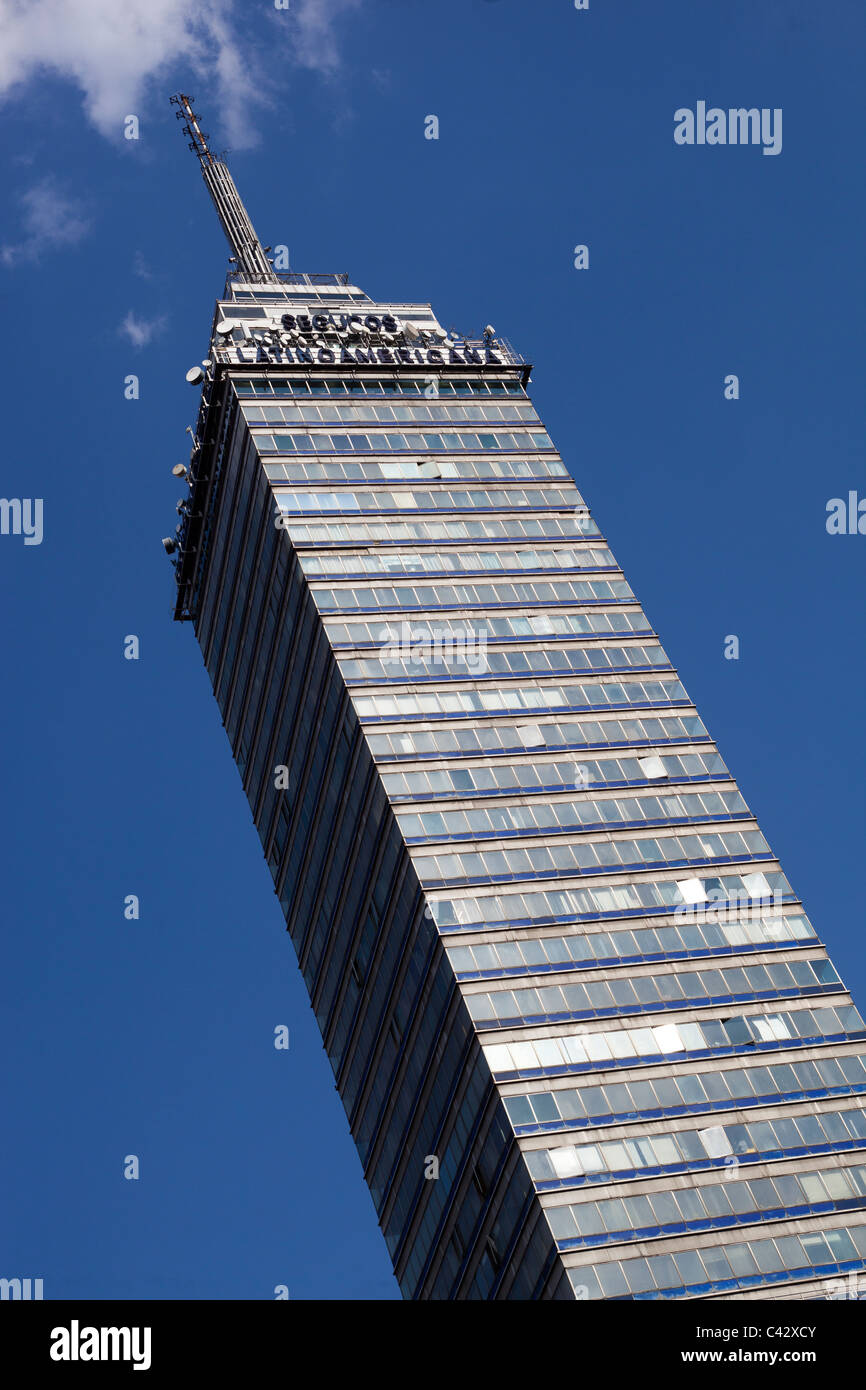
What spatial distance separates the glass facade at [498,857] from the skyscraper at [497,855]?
0.20 m

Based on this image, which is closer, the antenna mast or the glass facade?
the glass facade

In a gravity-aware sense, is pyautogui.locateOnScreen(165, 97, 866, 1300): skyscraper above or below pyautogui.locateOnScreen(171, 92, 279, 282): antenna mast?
below

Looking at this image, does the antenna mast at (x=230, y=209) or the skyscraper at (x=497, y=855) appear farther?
the antenna mast at (x=230, y=209)

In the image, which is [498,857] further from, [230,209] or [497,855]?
[230,209]

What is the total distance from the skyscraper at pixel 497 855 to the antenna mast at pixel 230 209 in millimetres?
19637

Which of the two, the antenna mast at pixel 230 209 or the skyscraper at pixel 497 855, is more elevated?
the antenna mast at pixel 230 209

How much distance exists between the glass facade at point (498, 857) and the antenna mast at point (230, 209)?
63.6ft

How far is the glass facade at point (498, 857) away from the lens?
292 ft

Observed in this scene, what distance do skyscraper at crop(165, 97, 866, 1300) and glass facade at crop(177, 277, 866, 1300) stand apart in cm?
20

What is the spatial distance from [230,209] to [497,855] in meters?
88.4

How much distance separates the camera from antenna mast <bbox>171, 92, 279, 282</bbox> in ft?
519

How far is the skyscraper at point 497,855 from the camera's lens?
89125mm

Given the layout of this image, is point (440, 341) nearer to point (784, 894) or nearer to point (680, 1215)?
point (784, 894)
